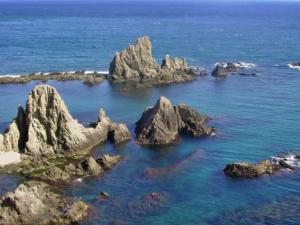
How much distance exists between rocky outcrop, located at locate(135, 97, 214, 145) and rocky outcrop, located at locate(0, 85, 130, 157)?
11632 millimetres

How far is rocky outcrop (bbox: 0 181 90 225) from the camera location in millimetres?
63812

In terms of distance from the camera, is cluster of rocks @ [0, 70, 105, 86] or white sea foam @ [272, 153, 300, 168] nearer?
white sea foam @ [272, 153, 300, 168]

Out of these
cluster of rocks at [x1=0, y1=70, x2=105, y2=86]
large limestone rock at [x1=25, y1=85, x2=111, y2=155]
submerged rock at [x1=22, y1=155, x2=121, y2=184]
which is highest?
large limestone rock at [x1=25, y1=85, x2=111, y2=155]

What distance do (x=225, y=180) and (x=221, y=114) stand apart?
33.5 m

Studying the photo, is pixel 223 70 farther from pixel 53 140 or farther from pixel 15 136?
pixel 15 136

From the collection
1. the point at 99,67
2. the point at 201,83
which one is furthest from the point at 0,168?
the point at 99,67

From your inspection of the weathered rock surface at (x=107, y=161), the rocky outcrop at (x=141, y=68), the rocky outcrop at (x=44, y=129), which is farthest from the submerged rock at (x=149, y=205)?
the rocky outcrop at (x=141, y=68)

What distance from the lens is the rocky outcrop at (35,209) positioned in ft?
209

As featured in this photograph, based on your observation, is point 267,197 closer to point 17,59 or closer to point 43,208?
point 43,208

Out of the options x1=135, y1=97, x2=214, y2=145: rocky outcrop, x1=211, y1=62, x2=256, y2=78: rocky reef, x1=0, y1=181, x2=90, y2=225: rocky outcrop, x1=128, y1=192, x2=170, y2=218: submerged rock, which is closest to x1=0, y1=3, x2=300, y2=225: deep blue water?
x1=128, y1=192, x2=170, y2=218: submerged rock

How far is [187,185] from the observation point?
74.6 m

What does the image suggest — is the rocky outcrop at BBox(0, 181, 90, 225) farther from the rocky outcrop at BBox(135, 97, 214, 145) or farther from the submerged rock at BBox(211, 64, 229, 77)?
the submerged rock at BBox(211, 64, 229, 77)

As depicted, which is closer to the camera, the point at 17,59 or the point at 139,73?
the point at 139,73

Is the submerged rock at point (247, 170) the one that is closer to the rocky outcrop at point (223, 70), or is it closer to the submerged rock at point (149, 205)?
the submerged rock at point (149, 205)
